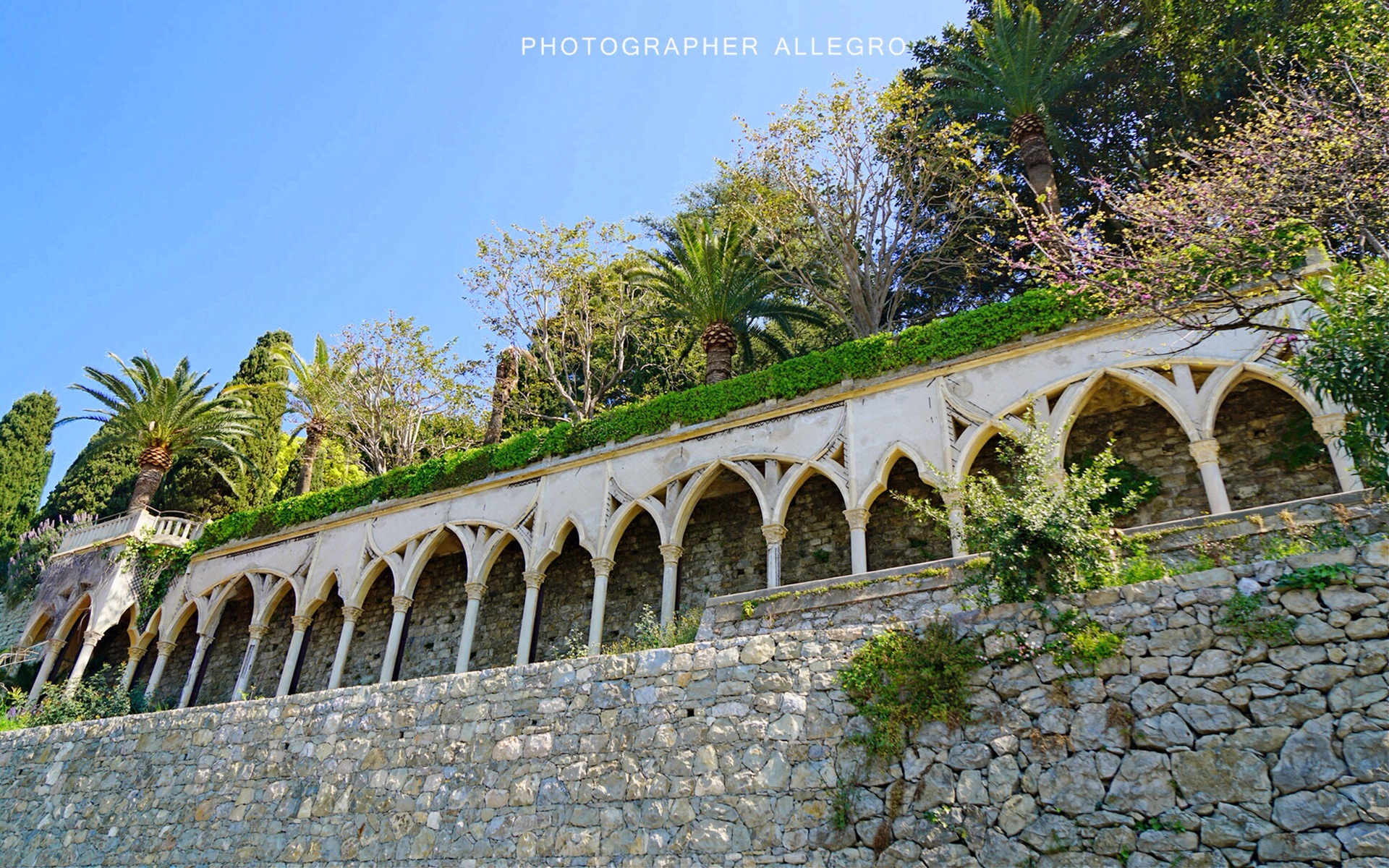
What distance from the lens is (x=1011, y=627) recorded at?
7844 millimetres

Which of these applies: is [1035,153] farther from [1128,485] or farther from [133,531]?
[133,531]

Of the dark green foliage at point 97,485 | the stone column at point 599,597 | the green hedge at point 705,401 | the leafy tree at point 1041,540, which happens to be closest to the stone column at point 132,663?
the green hedge at point 705,401

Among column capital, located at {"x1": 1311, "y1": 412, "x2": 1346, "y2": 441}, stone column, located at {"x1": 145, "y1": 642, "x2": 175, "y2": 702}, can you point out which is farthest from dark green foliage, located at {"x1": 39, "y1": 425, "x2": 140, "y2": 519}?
column capital, located at {"x1": 1311, "y1": 412, "x2": 1346, "y2": 441}

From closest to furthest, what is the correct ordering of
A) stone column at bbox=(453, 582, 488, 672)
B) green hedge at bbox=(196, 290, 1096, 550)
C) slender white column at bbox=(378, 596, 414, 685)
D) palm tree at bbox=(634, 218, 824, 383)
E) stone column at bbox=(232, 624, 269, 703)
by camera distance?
1. green hedge at bbox=(196, 290, 1096, 550)
2. stone column at bbox=(453, 582, 488, 672)
3. slender white column at bbox=(378, 596, 414, 685)
4. palm tree at bbox=(634, 218, 824, 383)
5. stone column at bbox=(232, 624, 269, 703)

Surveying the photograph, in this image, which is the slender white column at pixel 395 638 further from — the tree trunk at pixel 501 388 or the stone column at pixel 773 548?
the stone column at pixel 773 548

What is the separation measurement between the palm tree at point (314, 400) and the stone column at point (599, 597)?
44.8ft

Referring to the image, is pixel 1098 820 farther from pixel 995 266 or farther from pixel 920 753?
pixel 995 266

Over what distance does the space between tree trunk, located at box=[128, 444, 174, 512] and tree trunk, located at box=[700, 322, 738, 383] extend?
16.3 metres

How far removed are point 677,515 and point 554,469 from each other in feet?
11.3

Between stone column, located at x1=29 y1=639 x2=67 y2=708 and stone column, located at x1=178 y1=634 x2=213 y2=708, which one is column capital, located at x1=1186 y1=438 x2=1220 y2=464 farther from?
stone column, located at x1=29 y1=639 x2=67 y2=708

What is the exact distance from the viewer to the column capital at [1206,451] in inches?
515

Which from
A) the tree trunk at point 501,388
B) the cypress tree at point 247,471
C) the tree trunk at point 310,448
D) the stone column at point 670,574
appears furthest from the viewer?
the cypress tree at point 247,471

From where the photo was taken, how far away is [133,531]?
25.8 meters

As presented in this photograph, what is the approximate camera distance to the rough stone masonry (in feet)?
20.9
